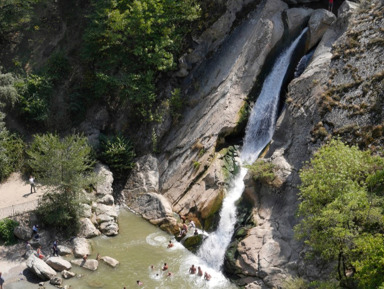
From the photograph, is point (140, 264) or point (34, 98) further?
point (34, 98)

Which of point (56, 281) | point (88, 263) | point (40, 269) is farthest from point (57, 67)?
point (56, 281)

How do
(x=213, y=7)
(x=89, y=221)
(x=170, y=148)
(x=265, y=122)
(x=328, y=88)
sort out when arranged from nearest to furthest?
(x=328, y=88) < (x=89, y=221) < (x=265, y=122) < (x=170, y=148) < (x=213, y=7)

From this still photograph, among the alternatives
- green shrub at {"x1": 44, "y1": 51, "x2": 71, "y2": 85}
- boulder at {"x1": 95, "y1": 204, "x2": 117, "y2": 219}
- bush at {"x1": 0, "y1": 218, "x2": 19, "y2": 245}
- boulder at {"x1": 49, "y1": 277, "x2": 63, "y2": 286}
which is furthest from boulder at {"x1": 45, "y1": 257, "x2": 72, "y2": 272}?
green shrub at {"x1": 44, "y1": 51, "x2": 71, "y2": 85}

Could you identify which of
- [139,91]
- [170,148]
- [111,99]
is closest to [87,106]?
[111,99]

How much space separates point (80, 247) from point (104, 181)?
5942mm

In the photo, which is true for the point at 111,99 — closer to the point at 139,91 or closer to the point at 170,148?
the point at 139,91

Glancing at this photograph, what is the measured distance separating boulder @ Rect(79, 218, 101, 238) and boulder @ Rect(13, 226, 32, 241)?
297cm

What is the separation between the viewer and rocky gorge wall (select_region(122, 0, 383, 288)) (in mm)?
22141

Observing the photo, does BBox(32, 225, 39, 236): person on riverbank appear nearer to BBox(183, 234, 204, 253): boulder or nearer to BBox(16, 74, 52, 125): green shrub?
BBox(183, 234, 204, 253): boulder

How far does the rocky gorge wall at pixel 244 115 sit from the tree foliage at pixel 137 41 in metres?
2.19

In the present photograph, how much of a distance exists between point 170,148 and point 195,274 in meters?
10.5

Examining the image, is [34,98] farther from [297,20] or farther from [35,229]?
[297,20]

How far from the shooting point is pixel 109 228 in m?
26.3

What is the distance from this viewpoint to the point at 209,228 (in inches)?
997
